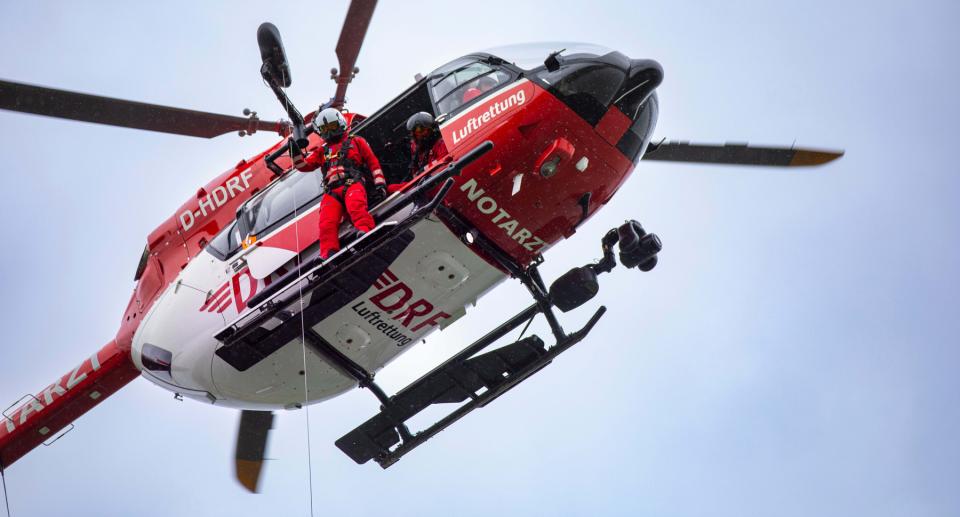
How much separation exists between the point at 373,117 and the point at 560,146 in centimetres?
206

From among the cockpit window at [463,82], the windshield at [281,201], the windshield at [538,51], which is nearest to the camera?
the windshield at [538,51]

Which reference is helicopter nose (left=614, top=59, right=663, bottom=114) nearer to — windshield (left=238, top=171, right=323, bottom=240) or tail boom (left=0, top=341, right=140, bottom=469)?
windshield (left=238, top=171, right=323, bottom=240)

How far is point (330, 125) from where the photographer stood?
1003 cm

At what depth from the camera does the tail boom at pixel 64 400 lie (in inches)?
488

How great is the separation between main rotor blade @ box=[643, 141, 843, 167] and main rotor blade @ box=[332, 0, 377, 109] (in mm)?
3098

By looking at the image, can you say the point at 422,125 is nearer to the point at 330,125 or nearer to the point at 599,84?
the point at 330,125

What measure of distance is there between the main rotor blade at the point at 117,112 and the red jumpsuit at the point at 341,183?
2.17 m

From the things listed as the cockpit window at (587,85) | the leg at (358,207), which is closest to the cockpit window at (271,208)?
the leg at (358,207)

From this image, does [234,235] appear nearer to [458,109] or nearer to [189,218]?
[189,218]

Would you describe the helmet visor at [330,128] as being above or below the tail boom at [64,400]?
above

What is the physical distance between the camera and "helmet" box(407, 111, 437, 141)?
9852 mm

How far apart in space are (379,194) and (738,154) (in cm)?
373

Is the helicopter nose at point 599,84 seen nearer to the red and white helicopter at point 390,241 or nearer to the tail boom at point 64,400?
the red and white helicopter at point 390,241

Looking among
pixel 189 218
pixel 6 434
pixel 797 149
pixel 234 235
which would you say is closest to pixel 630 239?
pixel 797 149
